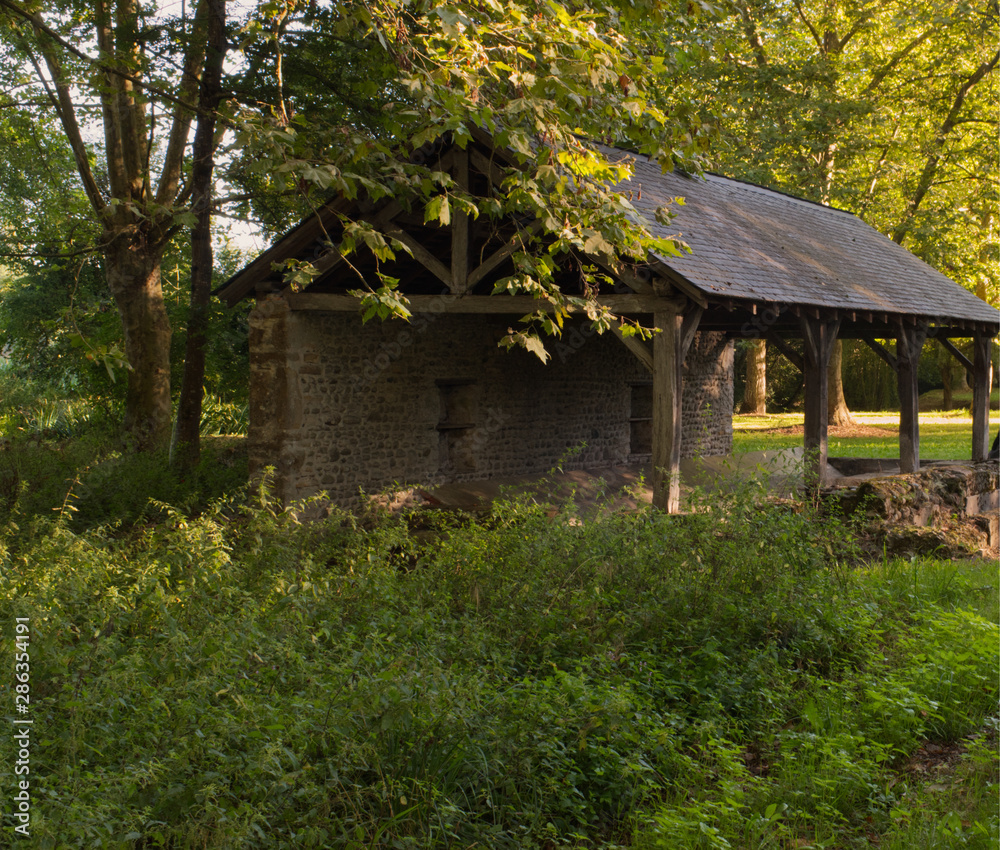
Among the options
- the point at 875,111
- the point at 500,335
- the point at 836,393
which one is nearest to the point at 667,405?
the point at 500,335

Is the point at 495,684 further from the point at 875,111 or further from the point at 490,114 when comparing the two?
the point at 875,111

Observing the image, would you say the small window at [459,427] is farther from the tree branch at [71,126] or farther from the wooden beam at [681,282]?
the tree branch at [71,126]

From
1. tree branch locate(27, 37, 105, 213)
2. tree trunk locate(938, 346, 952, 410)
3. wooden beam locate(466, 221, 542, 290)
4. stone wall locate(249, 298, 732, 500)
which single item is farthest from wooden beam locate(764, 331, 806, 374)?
tree trunk locate(938, 346, 952, 410)

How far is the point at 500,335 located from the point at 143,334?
5.17 m

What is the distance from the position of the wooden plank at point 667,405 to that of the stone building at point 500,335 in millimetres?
17

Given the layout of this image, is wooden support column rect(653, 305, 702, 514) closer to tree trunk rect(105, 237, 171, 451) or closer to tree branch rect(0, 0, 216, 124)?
tree branch rect(0, 0, 216, 124)

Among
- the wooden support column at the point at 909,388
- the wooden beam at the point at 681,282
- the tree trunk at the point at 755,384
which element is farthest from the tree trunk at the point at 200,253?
the tree trunk at the point at 755,384

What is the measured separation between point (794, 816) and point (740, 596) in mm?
2129

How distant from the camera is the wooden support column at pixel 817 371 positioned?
10.1 m

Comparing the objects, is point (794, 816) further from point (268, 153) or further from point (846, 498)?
point (846, 498)

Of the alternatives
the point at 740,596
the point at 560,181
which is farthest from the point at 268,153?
the point at 740,596

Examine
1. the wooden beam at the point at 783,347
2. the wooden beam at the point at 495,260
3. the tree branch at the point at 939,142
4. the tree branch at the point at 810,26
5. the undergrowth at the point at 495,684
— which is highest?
the tree branch at the point at 810,26

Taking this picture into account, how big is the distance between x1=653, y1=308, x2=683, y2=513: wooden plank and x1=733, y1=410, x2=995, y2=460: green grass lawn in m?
7.76

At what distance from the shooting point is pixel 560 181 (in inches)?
219
